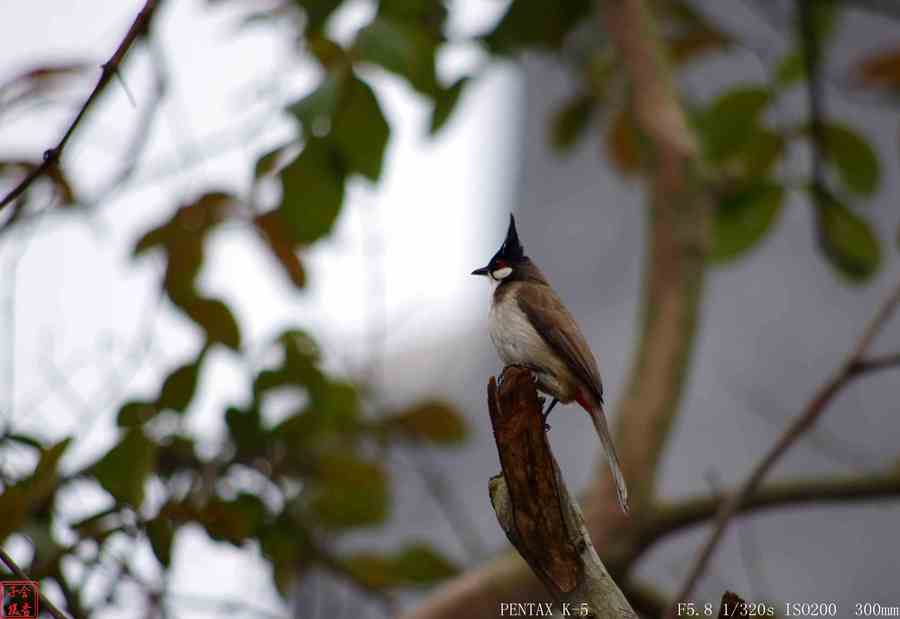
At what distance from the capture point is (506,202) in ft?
26.4

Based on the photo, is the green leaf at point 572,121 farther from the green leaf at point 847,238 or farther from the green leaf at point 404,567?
the green leaf at point 404,567

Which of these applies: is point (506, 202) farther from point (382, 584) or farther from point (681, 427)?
point (382, 584)

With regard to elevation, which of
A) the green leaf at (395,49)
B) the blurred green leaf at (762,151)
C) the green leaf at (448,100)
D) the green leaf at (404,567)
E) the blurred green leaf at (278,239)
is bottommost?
the green leaf at (404,567)

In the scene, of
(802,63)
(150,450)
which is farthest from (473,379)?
(150,450)

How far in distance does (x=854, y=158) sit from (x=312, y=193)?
6.17ft

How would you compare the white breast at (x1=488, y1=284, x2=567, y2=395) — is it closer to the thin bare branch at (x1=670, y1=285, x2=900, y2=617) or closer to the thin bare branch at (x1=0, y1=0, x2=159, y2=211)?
the thin bare branch at (x1=670, y1=285, x2=900, y2=617)

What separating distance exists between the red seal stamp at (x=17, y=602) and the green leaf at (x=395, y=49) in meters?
1.31

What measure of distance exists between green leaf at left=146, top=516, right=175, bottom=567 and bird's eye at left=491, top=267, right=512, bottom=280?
104 centimetres

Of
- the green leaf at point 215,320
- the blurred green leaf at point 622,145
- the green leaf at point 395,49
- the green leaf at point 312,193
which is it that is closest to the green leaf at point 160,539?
the green leaf at point 215,320

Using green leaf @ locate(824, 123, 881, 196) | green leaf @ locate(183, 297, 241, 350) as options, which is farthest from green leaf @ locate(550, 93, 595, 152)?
green leaf @ locate(183, 297, 241, 350)

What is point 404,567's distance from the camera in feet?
10.7

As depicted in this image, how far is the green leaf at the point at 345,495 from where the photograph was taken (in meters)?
3.25

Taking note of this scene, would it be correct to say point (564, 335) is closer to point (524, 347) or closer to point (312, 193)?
point (524, 347)

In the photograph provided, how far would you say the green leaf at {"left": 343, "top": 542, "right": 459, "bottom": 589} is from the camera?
3.24m
